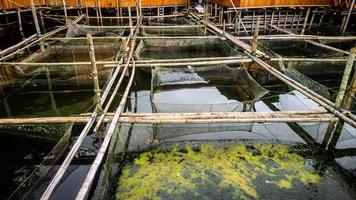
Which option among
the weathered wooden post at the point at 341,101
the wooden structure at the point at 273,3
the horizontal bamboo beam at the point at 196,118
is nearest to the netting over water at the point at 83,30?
the horizontal bamboo beam at the point at 196,118

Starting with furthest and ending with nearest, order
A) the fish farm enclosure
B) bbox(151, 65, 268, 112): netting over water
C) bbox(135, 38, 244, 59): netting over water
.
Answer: bbox(135, 38, 244, 59): netting over water < bbox(151, 65, 268, 112): netting over water < the fish farm enclosure

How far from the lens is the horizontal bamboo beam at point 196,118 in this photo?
5258 mm

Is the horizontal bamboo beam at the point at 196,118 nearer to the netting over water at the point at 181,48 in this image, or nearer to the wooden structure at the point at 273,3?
the netting over water at the point at 181,48

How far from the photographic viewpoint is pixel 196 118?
17.7 ft

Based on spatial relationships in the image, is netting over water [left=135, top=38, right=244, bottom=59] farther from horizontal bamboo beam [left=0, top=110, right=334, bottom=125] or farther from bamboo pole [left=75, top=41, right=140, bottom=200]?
bamboo pole [left=75, top=41, right=140, bottom=200]

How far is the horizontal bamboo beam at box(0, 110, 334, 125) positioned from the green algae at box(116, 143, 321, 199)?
1.13 m

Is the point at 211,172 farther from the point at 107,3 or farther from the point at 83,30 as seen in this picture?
the point at 107,3

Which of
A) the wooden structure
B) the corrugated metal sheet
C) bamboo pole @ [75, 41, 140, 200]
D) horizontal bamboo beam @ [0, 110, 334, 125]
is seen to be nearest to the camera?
bamboo pole @ [75, 41, 140, 200]

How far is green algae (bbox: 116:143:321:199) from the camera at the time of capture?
515cm

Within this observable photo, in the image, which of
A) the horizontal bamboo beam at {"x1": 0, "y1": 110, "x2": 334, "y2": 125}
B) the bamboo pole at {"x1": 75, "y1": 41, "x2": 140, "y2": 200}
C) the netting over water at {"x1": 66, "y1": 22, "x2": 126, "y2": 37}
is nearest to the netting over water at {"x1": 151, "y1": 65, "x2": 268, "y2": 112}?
the horizontal bamboo beam at {"x1": 0, "y1": 110, "x2": 334, "y2": 125}

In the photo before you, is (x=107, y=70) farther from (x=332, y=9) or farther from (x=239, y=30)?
(x=332, y=9)

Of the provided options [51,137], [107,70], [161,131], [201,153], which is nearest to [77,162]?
[51,137]

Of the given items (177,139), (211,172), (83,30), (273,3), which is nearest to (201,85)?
(177,139)

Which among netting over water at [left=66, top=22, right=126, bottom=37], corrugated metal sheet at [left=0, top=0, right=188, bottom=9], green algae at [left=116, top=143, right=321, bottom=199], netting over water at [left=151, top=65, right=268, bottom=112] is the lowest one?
→ green algae at [left=116, top=143, right=321, bottom=199]
